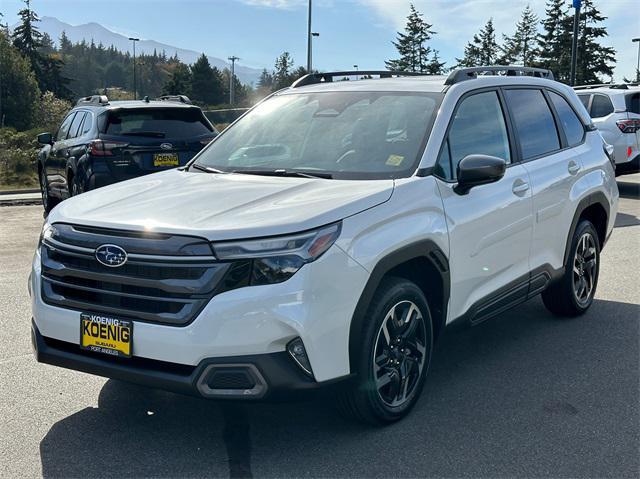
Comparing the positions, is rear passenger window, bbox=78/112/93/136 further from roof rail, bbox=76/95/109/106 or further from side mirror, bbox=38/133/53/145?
side mirror, bbox=38/133/53/145

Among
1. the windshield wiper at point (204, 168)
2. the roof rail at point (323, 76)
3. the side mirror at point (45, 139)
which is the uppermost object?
the roof rail at point (323, 76)

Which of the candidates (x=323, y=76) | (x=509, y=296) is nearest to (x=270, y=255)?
(x=509, y=296)

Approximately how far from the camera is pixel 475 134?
15.3ft

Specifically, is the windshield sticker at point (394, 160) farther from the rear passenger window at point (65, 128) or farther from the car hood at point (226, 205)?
the rear passenger window at point (65, 128)

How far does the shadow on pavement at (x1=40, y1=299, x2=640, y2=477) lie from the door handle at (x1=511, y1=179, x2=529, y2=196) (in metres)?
1.13

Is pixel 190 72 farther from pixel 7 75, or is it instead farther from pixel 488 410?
pixel 488 410

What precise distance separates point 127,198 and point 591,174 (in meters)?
3.71

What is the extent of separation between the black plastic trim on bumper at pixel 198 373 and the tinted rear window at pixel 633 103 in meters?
12.8

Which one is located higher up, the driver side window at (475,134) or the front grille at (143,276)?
the driver side window at (475,134)

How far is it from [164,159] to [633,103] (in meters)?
9.69

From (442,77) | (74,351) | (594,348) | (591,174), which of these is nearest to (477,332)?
(594,348)

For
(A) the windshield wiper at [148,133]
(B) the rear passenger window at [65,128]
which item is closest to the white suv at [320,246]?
(A) the windshield wiper at [148,133]

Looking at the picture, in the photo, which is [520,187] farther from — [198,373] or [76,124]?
[76,124]

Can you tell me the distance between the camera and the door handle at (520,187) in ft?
15.7
